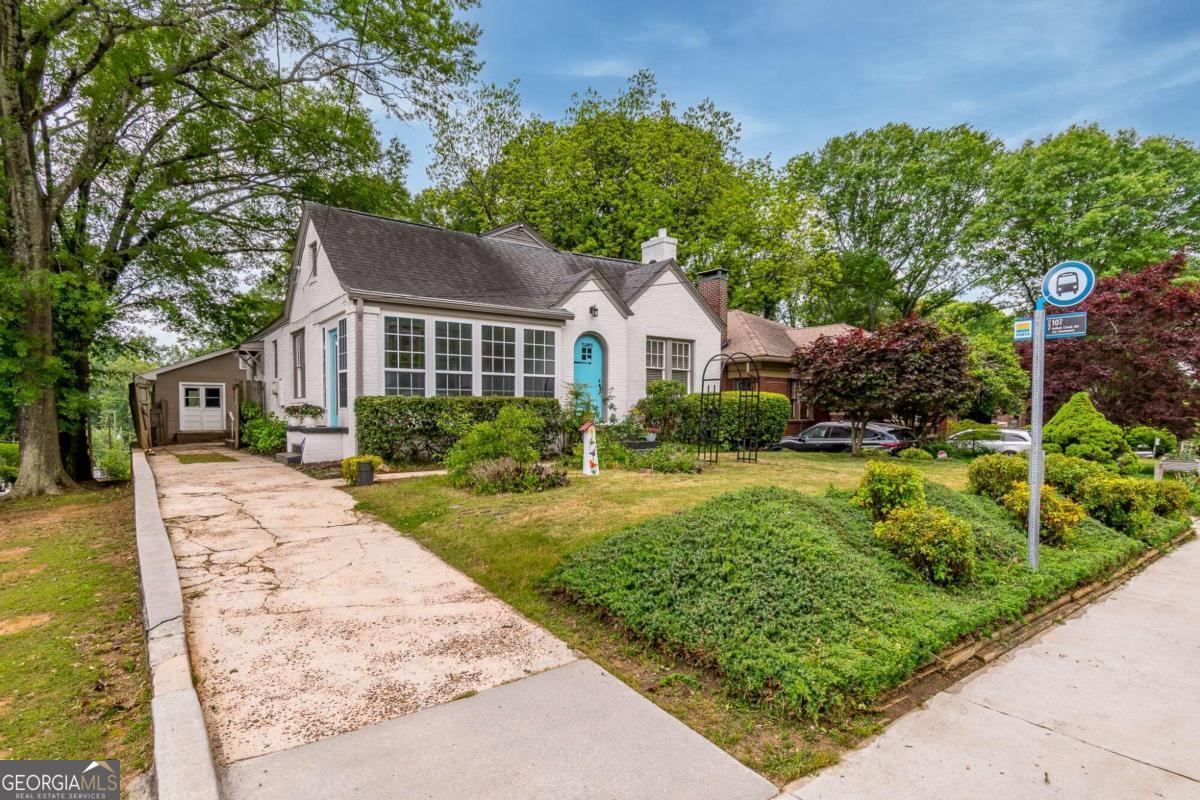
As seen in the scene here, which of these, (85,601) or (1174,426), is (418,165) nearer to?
(85,601)

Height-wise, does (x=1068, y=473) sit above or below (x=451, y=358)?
below

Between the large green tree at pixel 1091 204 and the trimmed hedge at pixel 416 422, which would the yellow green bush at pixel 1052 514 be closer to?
the trimmed hedge at pixel 416 422

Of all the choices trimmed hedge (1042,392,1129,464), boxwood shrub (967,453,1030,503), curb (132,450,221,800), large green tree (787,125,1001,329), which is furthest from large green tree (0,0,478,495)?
large green tree (787,125,1001,329)

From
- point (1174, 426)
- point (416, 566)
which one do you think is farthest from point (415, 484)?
point (1174, 426)

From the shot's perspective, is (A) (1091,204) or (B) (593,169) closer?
(A) (1091,204)

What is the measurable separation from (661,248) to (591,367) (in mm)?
5651

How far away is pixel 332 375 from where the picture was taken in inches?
504

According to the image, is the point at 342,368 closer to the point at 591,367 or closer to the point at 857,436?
the point at 591,367

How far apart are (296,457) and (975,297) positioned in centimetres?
3330

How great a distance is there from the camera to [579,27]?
1179cm

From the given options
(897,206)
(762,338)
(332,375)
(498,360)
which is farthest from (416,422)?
(897,206)

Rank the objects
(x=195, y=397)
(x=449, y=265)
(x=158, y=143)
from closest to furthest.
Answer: (x=449, y=265)
(x=158, y=143)
(x=195, y=397)

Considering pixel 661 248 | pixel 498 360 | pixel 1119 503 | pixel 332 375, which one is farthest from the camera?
pixel 661 248

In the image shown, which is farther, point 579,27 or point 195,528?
point 579,27
